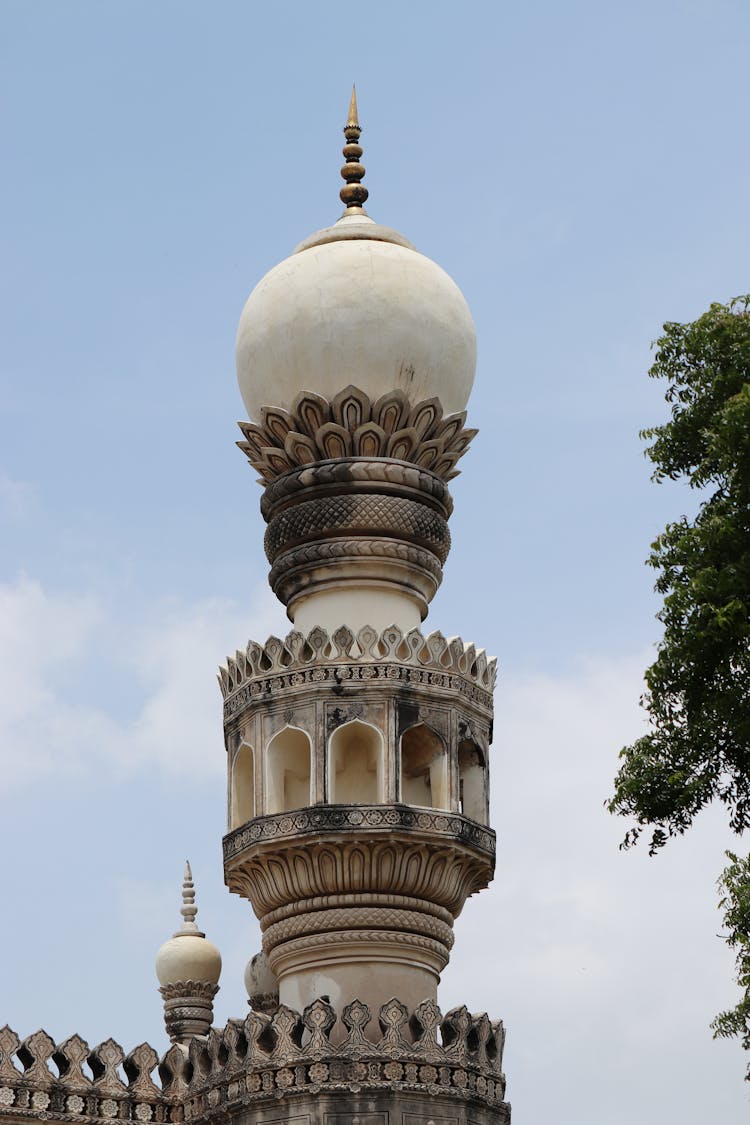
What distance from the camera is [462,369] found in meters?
22.4

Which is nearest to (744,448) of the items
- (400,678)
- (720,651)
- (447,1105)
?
(720,651)

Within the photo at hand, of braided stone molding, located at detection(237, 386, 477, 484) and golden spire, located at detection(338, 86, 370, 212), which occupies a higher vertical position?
golden spire, located at detection(338, 86, 370, 212)

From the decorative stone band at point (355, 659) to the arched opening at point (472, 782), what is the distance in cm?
54

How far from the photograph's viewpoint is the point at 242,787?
21234 mm

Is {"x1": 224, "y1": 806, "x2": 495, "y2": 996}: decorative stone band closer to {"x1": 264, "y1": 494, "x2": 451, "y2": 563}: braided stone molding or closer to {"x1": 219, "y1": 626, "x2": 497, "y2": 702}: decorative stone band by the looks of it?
{"x1": 219, "y1": 626, "x2": 497, "y2": 702}: decorative stone band

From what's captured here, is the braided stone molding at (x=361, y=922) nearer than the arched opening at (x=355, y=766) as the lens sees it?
Yes

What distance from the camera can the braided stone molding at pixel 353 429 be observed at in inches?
851

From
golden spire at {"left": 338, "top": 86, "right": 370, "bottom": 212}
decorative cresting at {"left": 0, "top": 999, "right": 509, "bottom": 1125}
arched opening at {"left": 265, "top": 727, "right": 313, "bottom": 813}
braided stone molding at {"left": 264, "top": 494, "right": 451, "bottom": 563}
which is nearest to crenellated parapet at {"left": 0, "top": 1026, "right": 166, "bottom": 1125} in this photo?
decorative cresting at {"left": 0, "top": 999, "right": 509, "bottom": 1125}

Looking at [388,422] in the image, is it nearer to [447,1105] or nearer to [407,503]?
[407,503]

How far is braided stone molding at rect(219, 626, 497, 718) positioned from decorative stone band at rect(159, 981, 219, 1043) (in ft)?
24.5

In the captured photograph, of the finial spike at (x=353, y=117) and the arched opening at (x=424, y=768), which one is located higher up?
the finial spike at (x=353, y=117)

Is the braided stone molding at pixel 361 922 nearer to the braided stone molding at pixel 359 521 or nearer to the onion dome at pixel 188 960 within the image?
the braided stone molding at pixel 359 521

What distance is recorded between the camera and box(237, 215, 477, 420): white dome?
71.1ft

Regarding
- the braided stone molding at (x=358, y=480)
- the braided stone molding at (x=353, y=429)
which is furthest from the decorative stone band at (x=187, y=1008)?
the braided stone molding at (x=353, y=429)
